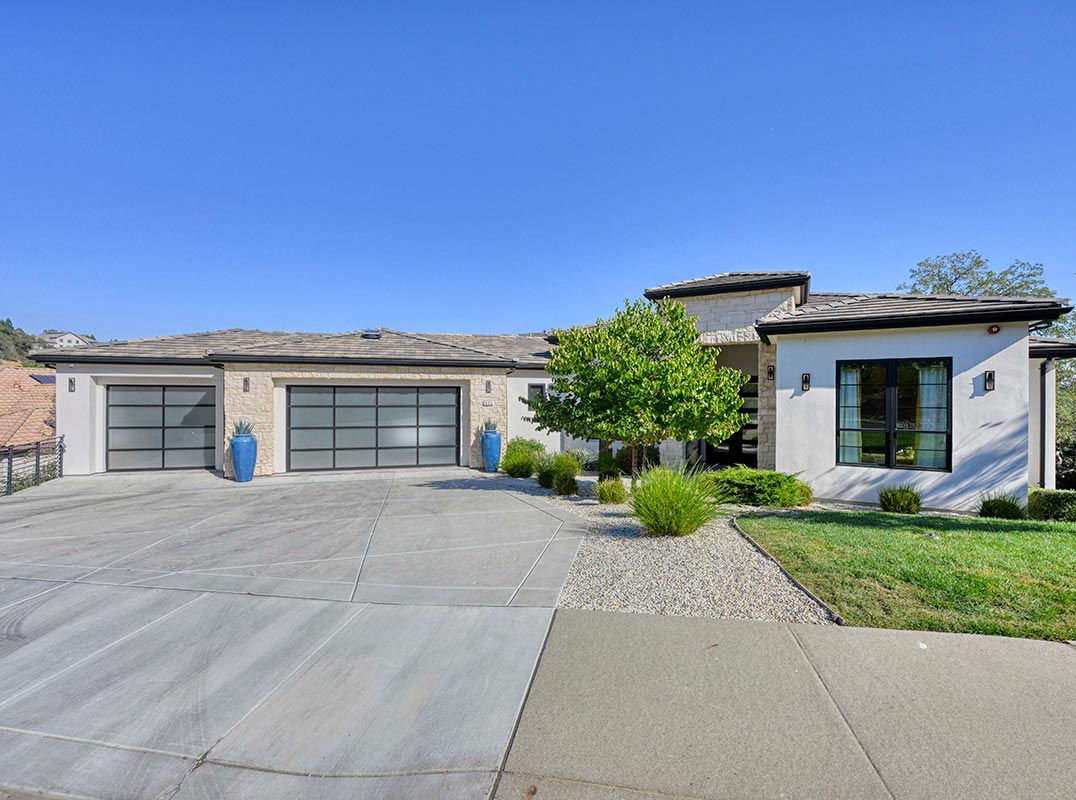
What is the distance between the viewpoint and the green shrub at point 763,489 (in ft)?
30.5

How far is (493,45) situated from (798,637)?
42.1ft

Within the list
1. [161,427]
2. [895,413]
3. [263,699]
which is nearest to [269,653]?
[263,699]

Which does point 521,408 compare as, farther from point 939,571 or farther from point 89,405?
point 939,571

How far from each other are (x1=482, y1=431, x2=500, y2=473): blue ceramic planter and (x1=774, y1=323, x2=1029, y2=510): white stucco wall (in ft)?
24.7

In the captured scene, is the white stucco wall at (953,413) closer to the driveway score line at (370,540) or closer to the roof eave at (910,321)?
the roof eave at (910,321)

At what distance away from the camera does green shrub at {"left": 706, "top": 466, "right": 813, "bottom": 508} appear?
30.5ft

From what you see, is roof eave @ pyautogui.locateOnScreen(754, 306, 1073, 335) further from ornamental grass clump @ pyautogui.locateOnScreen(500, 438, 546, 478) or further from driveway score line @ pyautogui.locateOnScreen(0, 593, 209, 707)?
driveway score line @ pyautogui.locateOnScreen(0, 593, 209, 707)

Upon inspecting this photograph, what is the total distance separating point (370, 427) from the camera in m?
14.7

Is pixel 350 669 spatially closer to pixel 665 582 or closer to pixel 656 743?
pixel 656 743

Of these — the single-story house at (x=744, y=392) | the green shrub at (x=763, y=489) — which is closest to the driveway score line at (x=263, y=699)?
the green shrub at (x=763, y=489)

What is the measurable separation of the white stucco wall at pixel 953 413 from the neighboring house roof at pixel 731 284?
230 cm

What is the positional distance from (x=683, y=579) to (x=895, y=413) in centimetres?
760

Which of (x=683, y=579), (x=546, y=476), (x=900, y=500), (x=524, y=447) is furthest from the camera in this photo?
(x=524, y=447)

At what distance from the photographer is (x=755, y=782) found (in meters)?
2.28
